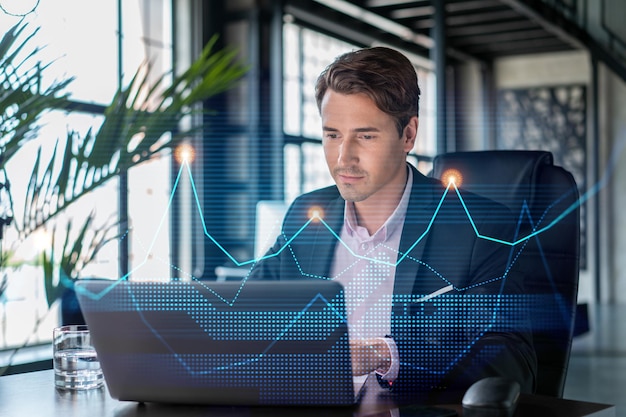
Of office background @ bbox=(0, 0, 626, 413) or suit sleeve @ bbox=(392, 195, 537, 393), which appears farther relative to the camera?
office background @ bbox=(0, 0, 626, 413)

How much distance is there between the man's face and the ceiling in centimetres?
446

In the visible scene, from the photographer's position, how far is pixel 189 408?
3.05 ft

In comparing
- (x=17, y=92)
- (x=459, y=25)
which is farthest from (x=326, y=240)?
(x=459, y=25)

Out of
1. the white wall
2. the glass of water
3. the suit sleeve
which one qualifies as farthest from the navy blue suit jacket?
the white wall

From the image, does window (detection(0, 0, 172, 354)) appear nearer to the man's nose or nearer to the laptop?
the man's nose

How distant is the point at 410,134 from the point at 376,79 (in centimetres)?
12

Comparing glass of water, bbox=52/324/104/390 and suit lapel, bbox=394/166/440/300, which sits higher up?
suit lapel, bbox=394/166/440/300

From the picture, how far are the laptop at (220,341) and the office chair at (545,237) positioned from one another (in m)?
0.71

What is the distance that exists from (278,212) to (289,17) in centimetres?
354

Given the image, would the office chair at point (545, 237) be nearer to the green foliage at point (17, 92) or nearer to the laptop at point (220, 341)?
the laptop at point (220, 341)

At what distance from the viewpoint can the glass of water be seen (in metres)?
1.11

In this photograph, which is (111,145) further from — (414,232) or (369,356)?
(369,356)

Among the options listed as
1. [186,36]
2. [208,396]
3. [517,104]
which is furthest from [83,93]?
[517,104]

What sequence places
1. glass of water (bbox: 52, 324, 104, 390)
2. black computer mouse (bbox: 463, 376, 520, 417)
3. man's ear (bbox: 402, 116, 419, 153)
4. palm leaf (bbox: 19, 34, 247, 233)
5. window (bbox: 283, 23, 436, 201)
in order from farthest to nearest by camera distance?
1. window (bbox: 283, 23, 436, 201)
2. palm leaf (bbox: 19, 34, 247, 233)
3. man's ear (bbox: 402, 116, 419, 153)
4. glass of water (bbox: 52, 324, 104, 390)
5. black computer mouse (bbox: 463, 376, 520, 417)
